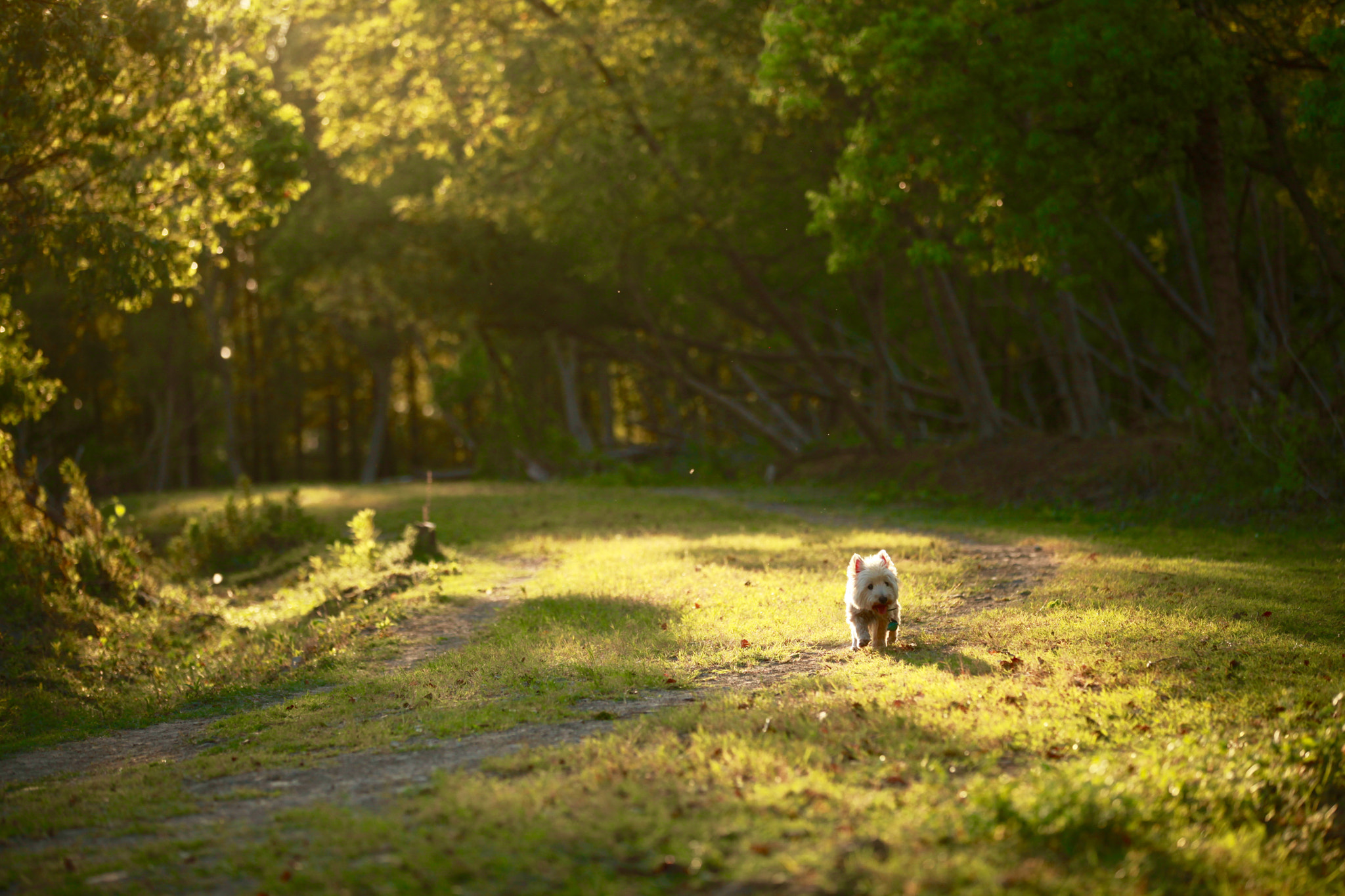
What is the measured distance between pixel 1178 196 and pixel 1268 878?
714 inches

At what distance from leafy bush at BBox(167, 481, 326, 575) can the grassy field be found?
21.6ft

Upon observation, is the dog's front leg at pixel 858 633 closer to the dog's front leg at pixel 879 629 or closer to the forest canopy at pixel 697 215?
the dog's front leg at pixel 879 629

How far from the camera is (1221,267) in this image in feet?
53.1

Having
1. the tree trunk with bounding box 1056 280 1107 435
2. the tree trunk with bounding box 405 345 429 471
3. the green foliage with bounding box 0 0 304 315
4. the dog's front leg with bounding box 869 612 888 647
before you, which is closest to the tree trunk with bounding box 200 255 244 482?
the tree trunk with bounding box 405 345 429 471

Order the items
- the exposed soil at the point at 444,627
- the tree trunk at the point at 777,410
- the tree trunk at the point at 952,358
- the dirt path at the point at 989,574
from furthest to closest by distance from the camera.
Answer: the tree trunk at the point at 777,410
the tree trunk at the point at 952,358
the dirt path at the point at 989,574
the exposed soil at the point at 444,627

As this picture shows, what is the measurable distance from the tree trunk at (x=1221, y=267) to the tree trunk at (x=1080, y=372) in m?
3.96

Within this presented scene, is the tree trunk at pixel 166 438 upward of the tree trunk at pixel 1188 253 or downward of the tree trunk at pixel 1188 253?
downward

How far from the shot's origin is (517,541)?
57.2ft

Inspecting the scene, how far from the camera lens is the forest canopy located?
1346 cm

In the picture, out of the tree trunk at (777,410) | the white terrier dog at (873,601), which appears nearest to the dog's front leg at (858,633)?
the white terrier dog at (873,601)

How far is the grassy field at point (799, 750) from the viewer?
4.74 metres

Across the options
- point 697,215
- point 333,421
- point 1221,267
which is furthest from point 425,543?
point 333,421

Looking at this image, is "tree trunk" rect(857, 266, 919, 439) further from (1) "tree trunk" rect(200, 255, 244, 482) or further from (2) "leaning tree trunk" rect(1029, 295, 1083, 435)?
(1) "tree trunk" rect(200, 255, 244, 482)

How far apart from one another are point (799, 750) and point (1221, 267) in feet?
43.2
